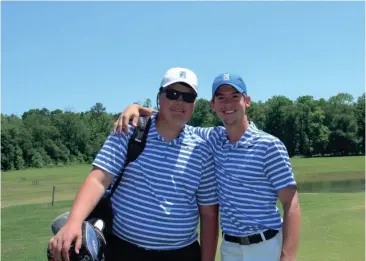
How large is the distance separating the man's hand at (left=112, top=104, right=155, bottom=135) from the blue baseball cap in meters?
0.57

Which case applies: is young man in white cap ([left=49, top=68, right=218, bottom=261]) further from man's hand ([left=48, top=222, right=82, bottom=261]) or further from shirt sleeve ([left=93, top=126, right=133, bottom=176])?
man's hand ([left=48, top=222, right=82, bottom=261])

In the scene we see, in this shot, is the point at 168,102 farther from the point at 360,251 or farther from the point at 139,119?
the point at 360,251

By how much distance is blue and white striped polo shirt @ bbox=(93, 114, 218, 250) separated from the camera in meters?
3.44

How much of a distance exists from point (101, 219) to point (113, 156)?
1.54 ft

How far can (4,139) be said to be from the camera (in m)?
75.9

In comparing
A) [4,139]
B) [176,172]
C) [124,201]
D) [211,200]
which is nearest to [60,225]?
[124,201]

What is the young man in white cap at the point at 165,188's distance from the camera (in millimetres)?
Answer: 3441

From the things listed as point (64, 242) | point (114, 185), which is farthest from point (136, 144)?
point (64, 242)

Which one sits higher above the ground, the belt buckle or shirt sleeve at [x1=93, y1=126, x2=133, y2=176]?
shirt sleeve at [x1=93, y1=126, x2=133, y2=176]

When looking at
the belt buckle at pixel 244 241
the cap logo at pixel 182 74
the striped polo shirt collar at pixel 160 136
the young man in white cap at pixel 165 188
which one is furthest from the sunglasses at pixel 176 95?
the belt buckle at pixel 244 241

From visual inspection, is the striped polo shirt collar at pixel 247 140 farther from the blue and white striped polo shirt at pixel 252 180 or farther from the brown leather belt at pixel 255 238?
the brown leather belt at pixel 255 238

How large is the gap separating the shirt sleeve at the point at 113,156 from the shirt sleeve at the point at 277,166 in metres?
1.07

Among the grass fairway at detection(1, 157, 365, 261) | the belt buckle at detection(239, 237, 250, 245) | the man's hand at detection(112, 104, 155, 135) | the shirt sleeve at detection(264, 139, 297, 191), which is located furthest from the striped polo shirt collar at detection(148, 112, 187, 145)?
the grass fairway at detection(1, 157, 365, 261)

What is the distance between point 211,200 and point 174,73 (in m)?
1.04
